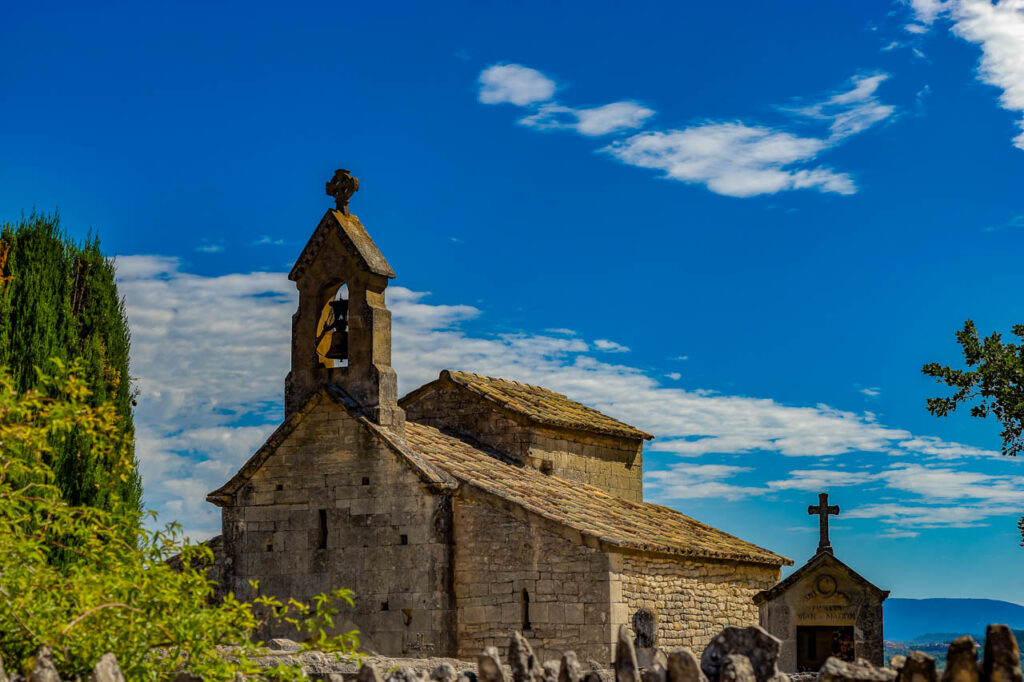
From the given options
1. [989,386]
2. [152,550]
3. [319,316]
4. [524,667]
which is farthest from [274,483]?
[524,667]

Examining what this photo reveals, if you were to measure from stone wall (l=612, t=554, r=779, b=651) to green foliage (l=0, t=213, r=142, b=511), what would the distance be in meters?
10.1

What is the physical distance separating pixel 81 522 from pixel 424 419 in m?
14.4

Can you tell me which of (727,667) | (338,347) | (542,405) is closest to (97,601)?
(727,667)

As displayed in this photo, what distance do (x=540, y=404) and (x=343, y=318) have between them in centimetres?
520

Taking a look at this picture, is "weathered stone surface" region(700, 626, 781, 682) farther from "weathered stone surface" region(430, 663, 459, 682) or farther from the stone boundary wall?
"weathered stone surface" region(430, 663, 459, 682)

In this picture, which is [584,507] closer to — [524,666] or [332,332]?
[332,332]

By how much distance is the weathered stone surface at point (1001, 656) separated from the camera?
6.46 meters

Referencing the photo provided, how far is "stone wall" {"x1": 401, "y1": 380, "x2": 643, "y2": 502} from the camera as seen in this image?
23359mm

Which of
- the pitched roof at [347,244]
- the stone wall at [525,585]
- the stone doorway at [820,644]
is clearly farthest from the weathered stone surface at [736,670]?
the pitched roof at [347,244]

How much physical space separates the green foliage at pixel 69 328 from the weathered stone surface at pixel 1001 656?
18.9 meters

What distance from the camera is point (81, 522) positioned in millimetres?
10383

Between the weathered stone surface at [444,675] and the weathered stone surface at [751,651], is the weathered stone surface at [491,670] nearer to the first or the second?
the weathered stone surface at [444,675]

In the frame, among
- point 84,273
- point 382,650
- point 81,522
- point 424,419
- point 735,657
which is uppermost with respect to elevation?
point 84,273

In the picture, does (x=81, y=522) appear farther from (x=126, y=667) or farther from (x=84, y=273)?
(x=84, y=273)
